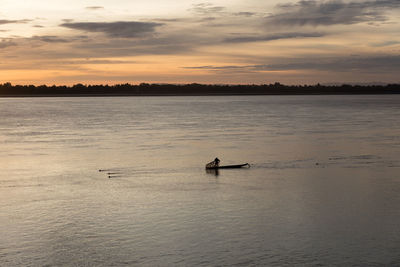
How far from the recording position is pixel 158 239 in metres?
22.6

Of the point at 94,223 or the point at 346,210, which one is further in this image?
the point at 346,210

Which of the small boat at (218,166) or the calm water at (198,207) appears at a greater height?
the small boat at (218,166)

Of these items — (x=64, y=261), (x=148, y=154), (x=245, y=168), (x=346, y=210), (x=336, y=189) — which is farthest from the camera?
(x=148, y=154)

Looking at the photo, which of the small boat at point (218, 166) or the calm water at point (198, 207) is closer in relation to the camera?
the calm water at point (198, 207)

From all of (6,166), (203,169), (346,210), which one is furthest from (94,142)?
(346,210)

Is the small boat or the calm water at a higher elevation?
the small boat

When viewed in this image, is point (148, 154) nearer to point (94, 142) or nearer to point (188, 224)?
point (94, 142)

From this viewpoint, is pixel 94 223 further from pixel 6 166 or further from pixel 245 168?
pixel 6 166

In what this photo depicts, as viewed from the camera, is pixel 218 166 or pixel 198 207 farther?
pixel 218 166

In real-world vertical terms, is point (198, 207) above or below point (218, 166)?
below

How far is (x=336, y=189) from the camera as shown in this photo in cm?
3312

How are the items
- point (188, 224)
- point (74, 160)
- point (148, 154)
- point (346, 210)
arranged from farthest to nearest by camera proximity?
point (148, 154) < point (74, 160) < point (346, 210) < point (188, 224)

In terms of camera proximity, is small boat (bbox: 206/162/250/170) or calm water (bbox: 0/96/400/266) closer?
calm water (bbox: 0/96/400/266)

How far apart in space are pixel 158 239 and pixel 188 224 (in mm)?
2726
